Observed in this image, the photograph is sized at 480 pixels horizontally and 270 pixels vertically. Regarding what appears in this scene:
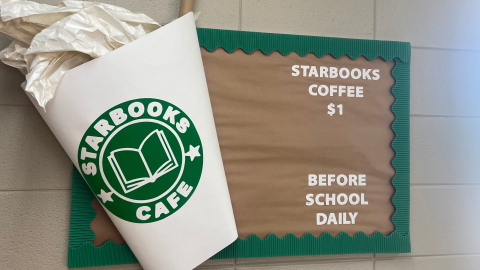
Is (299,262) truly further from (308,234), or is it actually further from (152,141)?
(152,141)

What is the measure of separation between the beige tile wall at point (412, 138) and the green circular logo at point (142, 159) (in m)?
0.24

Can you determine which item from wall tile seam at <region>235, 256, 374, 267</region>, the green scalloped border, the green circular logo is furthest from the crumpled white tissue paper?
wall tile seam at <region>235, 256, 374, 267</region>

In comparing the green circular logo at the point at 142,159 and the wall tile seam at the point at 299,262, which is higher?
the green circular logo at the point at 142,159

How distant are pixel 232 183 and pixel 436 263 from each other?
2.74 ft

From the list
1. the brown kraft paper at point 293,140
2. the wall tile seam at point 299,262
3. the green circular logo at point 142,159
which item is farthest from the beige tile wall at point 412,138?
the green circular logo at point 142,159

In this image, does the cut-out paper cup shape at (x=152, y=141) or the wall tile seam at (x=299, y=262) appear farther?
the wall tile seam at (x=299, y=262)

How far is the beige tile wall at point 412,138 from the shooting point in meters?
0.95

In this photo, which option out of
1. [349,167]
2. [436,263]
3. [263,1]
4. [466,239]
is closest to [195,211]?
[349,167]

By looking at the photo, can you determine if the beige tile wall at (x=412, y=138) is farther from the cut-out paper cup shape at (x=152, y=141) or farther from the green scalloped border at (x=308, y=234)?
the cut-out paper cup shape at (x=152, y=141)

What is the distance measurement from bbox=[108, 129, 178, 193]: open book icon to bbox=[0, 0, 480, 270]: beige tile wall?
0.28m

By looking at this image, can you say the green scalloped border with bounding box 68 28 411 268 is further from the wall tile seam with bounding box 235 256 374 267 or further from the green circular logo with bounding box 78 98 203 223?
the green circular logo with bounding box 78 98 203 223

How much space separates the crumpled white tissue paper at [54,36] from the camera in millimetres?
763

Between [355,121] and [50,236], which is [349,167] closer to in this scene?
[355,121]

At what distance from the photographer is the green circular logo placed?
81cm
